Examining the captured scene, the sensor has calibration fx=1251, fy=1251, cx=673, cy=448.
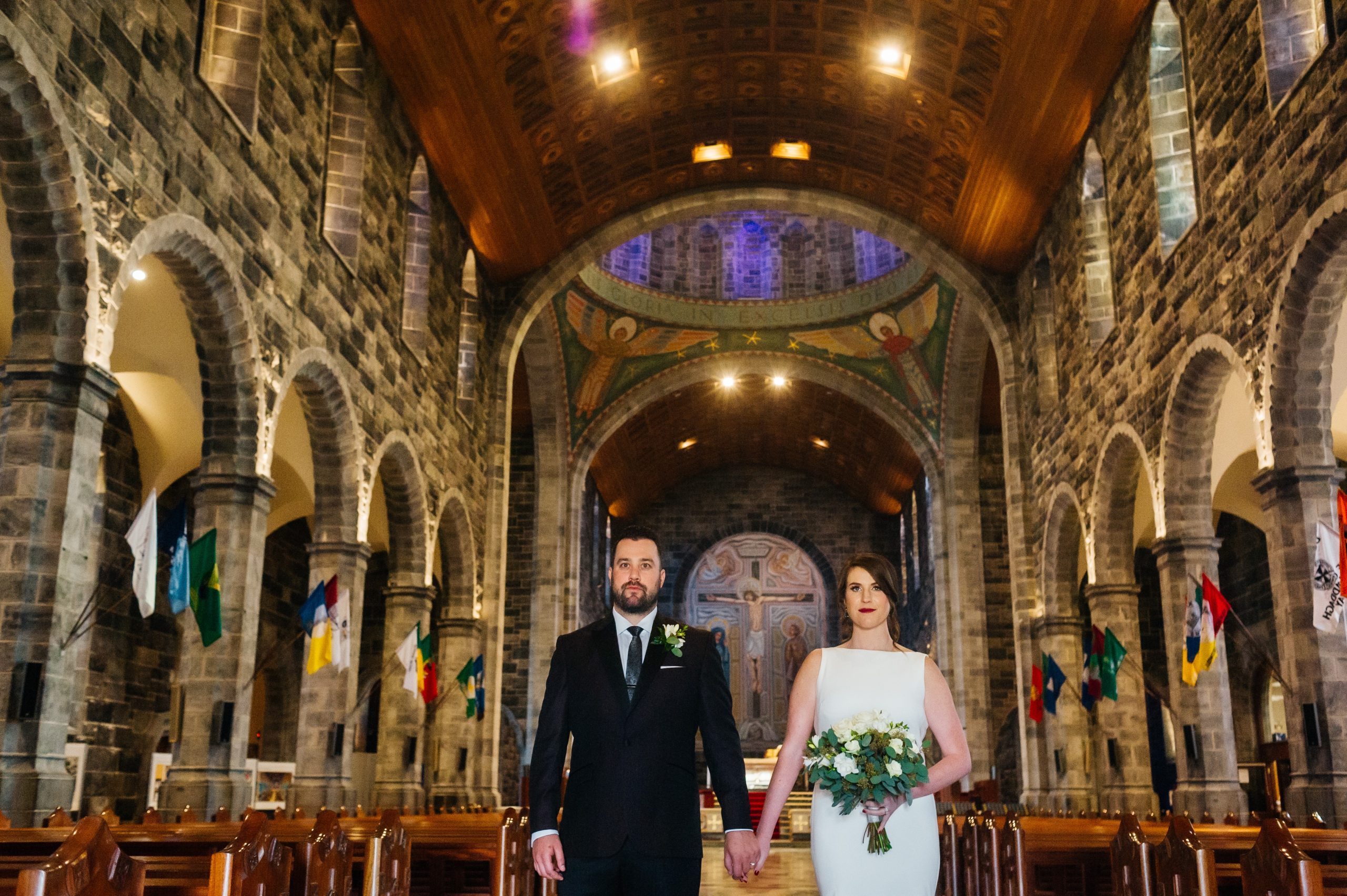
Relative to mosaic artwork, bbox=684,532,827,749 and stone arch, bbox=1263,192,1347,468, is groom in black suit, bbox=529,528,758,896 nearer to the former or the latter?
stone arch, bbox=1263,192,1347,468

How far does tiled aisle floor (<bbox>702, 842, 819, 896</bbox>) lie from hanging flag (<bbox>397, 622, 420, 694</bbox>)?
3.74 meters

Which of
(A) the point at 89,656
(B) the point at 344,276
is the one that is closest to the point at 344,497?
(B) the point at 344,276

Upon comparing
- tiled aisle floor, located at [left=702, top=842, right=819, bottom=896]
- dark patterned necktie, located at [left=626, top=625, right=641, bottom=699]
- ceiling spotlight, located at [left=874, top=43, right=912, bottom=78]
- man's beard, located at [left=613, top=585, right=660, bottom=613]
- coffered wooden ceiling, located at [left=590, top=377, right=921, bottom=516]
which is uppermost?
ceiling spotlight, located at [left=874, top=43, right=912, bottom=78]

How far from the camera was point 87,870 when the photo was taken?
2.51m

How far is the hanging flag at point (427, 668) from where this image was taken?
47.4 feet

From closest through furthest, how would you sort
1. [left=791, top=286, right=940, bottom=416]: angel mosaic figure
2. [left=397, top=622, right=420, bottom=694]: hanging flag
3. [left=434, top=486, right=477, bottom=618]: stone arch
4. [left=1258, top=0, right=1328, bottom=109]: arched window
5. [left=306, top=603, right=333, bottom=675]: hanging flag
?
1. [left=1258, top=0, right=1328, bottom=109]: arched window
2. [left=306, top=603, right=333, bottom=675]: hanging flag
3. [left=397, top=622, right=420, bottom=694]: hanging flag
4. [left=434, top=486, right=477, bottom=618]: stone arch
5. [left=791, top=286, right=940, bottom=416]: angel mosaic figure

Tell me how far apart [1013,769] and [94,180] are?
20667 millimetres

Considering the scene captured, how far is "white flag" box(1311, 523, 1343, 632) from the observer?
8.70 m

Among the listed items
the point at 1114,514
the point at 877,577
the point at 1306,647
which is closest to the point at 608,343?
the point at 1114,514

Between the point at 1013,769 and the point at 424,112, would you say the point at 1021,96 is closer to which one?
the point at 424,112

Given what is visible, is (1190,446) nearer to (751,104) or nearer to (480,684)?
(751,104)

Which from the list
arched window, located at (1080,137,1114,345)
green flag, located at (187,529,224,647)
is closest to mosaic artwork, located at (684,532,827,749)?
arched window, located at (1080,137,1114,345)

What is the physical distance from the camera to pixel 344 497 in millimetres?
12500

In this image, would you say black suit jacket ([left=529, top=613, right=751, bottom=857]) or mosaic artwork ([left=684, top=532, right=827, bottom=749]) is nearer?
black suit jacket ([left=529, top=613, right=751, bottom=857])
